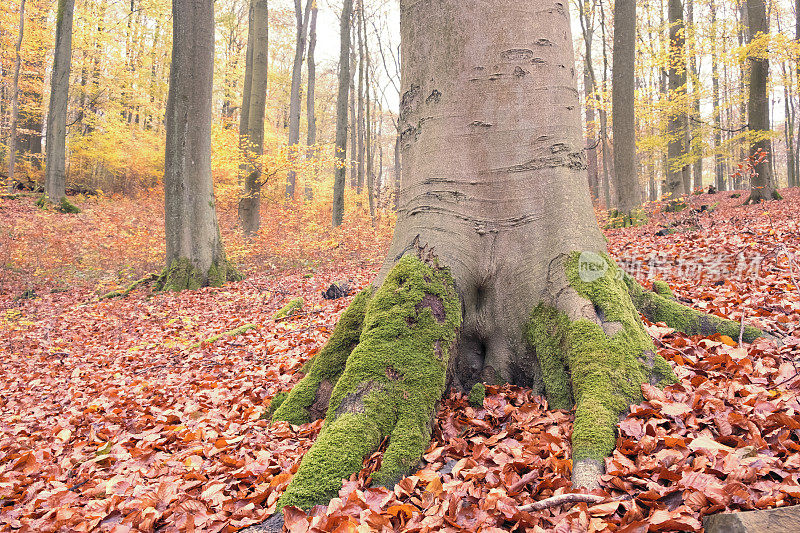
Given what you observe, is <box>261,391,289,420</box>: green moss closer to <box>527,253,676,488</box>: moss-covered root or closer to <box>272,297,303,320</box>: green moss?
<box>527,253,676,488</box>: moss-covered root

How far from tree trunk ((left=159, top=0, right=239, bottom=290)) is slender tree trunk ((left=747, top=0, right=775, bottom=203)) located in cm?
1210

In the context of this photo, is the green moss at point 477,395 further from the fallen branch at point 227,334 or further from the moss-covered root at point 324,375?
the fallen branch at point 227,334

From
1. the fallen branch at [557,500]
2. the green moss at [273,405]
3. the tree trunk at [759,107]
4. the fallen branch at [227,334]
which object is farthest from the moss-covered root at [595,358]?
the tree trunk at [759,107]

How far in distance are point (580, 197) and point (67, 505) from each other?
143 inches

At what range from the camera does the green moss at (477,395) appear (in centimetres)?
276

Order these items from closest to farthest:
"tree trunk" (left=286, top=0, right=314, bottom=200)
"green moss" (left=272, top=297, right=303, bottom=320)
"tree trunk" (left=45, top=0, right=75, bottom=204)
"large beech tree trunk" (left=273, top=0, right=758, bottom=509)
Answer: "large beech tree trunk" (left=273, top=0, right=758, bottom=509) → "green moss" (left=272, top=297, right=303, bottom=320) → "tree trunk" (left=45, top=0, right=75, bottom=204) → "tree trunk" (left=286, top=0, right=314, bottom=200)

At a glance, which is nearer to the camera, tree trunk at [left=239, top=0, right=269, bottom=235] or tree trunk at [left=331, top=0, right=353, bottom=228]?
tree trunk at [left=239, top=0, right=269, bottom=235]

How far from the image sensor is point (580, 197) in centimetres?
306

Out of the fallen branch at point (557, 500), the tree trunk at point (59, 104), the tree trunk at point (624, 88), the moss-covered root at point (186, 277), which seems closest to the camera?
the fallen branch at point (557, 500)

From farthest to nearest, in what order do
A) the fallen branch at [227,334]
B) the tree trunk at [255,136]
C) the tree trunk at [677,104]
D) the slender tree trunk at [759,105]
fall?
1. the tree trunk at [255,136]
2. the tree trunk at [677,104]
3. the slender tree trunk at [759,105]
4. the fallen branch at [227,334]

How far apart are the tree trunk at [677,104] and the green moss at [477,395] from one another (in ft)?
41.8

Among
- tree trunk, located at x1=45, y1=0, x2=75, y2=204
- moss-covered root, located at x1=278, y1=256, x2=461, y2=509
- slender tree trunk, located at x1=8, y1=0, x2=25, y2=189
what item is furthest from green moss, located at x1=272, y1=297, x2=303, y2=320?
slender tree trunk, located at x1=8, y1=0, x2=25, y2=189

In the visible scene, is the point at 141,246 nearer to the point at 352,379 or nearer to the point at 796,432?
the point at 352,379

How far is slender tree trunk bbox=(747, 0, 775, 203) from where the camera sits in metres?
10.5
